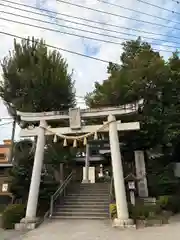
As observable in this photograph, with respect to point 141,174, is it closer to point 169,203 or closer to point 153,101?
point 169,203

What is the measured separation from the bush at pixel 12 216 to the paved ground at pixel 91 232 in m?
0.50

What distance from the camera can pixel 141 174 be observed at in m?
14.4

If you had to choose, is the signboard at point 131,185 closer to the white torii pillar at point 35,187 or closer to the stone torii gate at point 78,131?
the stone torii gate at point 78,131

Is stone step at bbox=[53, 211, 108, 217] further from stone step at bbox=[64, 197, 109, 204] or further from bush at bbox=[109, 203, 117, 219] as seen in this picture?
stone step at bbox=[64, 197, 109, 204]

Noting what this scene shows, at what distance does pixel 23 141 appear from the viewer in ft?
57.4

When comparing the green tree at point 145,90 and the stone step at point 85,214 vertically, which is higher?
the green tree at point 145,90

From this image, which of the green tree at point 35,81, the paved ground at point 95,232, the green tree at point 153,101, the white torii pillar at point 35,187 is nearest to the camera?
the paved ground at point 95,232

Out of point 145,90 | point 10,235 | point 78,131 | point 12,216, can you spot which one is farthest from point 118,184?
point 145,90

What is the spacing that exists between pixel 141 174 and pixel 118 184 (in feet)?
14.4

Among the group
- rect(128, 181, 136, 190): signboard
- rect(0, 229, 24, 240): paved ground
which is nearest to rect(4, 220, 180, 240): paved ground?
rect(0, 229, 24, 240): paved ground

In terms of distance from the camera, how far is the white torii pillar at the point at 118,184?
9766mm

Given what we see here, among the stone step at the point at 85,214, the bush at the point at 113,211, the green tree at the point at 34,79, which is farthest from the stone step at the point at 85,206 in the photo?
the green tree at the point at 34,79

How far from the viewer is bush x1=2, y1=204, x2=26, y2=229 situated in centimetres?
1055

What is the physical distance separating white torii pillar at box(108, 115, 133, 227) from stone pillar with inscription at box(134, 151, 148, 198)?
12.9 feet
